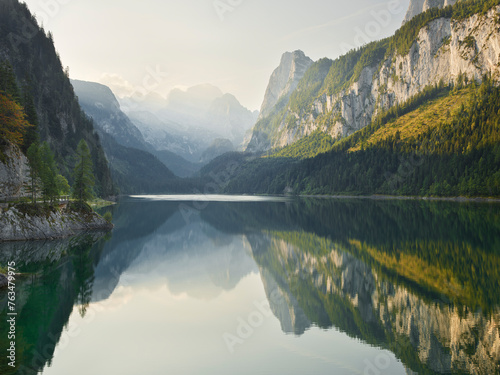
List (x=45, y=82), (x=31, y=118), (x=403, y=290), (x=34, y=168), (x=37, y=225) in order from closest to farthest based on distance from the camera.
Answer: (x=403, y=290), (x=37, y=225), (x=34, y=168), (x=31, y=118), (x=45, y=82)

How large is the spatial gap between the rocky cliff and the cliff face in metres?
4.01

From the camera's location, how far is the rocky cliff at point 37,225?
4888cm

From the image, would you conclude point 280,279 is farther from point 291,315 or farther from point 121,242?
point 121,242

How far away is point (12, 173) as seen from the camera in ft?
177

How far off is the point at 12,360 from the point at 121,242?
38972 millimetres

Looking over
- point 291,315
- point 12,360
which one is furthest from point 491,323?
point 12,360

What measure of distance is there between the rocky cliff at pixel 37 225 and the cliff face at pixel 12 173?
4.01 metres

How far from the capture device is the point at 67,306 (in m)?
24.4

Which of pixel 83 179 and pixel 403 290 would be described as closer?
pixel 403 290

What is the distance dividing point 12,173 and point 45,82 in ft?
361

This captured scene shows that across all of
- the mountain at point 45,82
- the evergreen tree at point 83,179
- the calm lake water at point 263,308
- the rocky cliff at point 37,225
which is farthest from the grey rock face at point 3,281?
the mountain at point 45,82

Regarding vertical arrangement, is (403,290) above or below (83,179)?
below

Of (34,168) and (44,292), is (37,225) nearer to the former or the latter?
(34,168)

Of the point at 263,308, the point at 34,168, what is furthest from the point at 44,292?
the point at 34,168
